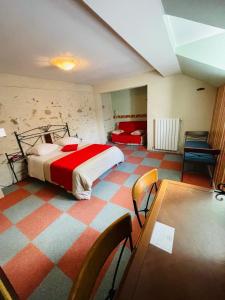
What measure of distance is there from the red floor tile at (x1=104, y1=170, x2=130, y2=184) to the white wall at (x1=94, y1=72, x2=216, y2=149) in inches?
73.6

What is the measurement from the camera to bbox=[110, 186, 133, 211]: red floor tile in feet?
7.02

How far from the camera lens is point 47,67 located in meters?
2.58

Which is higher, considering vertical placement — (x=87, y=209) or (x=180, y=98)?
(x=180, y=98)

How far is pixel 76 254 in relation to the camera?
4.88 feet

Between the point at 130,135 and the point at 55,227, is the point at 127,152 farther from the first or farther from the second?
the point at 55,227

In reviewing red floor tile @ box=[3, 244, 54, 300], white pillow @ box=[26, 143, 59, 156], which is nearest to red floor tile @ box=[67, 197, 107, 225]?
red floor tile @ box=[3, 244, 54, 300]

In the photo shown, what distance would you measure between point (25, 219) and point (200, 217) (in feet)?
7.47

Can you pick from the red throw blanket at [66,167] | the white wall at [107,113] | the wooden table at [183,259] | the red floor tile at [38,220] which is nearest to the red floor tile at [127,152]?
the white wall at [107,113]

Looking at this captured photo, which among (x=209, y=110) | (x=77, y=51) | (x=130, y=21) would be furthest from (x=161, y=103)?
(x=130, y=21)

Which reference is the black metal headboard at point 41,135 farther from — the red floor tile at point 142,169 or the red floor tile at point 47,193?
the red floor tile at point 142,169

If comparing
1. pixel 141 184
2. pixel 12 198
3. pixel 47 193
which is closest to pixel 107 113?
pixel 47 193

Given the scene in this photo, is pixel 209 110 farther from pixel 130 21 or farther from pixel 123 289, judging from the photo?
pixel 123 289

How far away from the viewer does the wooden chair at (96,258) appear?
1.82ft

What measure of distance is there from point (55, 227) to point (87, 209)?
49 cm
